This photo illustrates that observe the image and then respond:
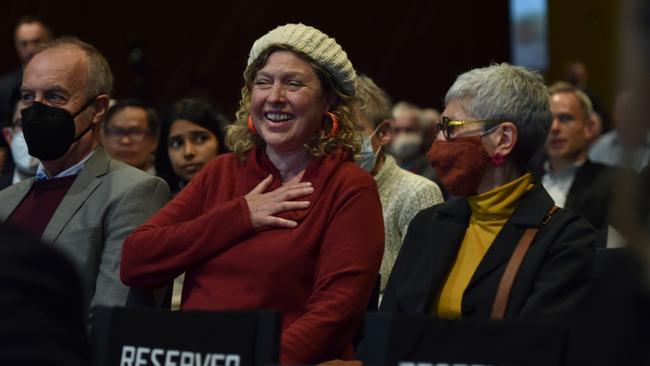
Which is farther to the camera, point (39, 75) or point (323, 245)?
point (39, 75)

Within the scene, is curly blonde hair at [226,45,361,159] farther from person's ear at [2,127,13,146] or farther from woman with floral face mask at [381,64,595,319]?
person's ear at [2,127,13,146]

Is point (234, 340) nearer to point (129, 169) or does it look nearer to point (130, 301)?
point (130, 301)

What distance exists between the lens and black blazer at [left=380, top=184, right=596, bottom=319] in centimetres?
316

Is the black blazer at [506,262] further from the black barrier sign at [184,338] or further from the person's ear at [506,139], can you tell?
the black barrier sign at [184,338]

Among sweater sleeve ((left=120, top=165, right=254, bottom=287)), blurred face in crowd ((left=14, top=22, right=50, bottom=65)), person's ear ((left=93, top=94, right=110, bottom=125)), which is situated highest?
blurred face in crowd ((left=14, top=22, right=50, bottom=65))

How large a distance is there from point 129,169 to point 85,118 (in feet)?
0.87

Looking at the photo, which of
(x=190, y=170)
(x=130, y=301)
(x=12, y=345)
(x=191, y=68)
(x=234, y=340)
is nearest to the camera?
(x=12, y=345)

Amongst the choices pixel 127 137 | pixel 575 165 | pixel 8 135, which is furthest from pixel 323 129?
pixel 575 165

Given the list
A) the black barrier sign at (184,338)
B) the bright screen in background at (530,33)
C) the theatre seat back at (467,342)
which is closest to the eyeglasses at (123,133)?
the black barrier sign at (184,338)

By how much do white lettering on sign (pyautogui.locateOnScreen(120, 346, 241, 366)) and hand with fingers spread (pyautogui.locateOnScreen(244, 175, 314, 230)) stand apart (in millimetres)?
751

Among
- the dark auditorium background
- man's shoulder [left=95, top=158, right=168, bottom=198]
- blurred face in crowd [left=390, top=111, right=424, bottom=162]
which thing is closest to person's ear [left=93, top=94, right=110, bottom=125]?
man's shoulder [left=95, top=158, right=168, bottom=198]

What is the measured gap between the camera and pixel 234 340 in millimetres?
2537

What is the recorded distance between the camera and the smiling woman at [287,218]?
128 inches

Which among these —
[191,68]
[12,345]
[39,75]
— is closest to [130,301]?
[39,75]
